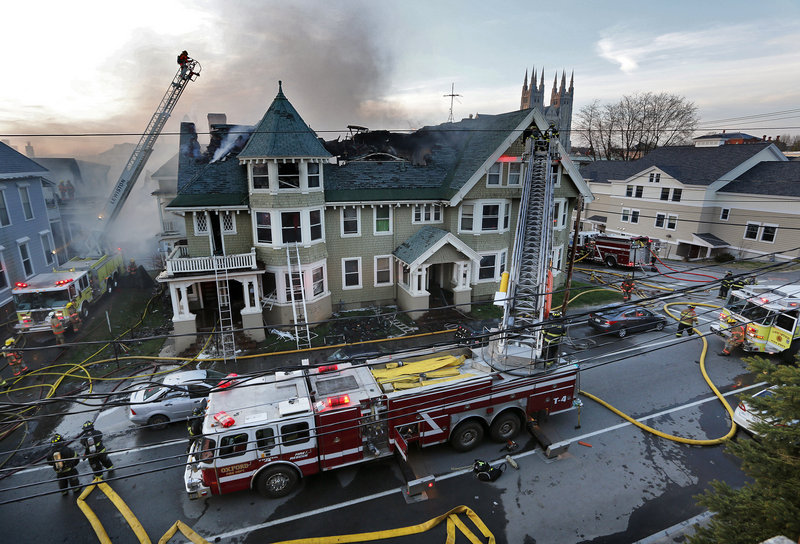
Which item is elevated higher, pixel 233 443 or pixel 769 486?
pixel 769 486

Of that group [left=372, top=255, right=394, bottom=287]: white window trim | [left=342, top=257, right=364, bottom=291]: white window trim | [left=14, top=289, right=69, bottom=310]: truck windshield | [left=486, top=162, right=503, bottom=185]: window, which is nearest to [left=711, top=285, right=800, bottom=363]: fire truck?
[left=486, top=162, right=503, bottom=185]: window

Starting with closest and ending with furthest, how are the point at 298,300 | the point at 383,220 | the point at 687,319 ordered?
the point at 687,319
the point at 298,300
the point at 383,220

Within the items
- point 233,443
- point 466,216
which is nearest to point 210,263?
point 233,443

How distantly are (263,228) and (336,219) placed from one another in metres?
3.72

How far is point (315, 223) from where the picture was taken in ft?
64.8

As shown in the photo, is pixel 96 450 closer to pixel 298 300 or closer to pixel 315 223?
pixel 298 300

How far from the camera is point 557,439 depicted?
1214 cm

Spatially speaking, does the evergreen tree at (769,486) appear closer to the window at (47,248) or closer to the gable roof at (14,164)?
the gable roof at (14,164)

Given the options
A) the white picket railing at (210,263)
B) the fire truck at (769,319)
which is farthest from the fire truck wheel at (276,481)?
the fire truck at (769,319)

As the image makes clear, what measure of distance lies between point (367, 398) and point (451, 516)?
10.9 ft

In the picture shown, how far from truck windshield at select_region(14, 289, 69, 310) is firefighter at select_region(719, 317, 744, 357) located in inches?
1153

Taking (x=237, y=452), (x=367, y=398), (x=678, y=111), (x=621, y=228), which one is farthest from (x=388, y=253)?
(x=678, y=111)

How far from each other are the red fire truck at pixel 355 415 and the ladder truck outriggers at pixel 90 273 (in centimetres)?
1361

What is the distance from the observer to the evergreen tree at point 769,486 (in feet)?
17.4
